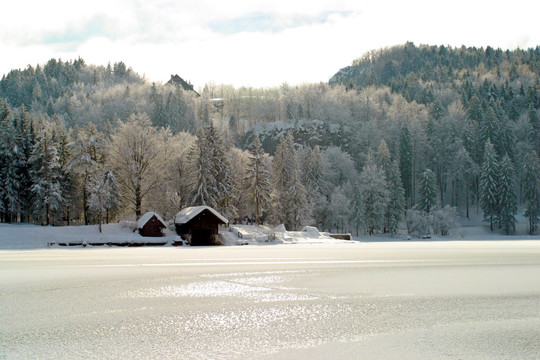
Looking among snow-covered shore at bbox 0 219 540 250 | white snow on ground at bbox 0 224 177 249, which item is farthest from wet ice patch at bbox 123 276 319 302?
white snow on ground at bbox 0 224 177 249

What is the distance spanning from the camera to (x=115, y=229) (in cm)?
4812

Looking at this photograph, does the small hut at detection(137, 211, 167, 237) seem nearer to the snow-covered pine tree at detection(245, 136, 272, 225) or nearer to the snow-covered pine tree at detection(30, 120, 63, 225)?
the snow-covered pine tree at detection(245, 136, 272, 225)

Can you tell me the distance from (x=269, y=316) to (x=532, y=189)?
295ft

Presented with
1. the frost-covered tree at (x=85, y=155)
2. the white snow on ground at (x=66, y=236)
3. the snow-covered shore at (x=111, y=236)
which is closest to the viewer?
the white snow on ground at (x=66, y=236)

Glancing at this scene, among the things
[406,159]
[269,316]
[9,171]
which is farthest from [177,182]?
[406,159]

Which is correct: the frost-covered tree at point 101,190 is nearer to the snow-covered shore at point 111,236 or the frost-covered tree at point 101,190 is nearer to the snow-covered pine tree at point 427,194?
the snow-covered shore at point 111,236

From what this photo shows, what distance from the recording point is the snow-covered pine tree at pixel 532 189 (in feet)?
254

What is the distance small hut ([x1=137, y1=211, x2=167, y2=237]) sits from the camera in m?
46.1

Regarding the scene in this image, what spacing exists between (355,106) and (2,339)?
498ft

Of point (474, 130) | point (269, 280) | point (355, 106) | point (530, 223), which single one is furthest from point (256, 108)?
point (269, 280)

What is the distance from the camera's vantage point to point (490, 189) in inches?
3211

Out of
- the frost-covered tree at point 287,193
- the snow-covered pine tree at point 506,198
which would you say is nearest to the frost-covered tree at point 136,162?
the frost-covered tree at point 287,193

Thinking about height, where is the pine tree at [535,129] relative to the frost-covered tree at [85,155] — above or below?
above

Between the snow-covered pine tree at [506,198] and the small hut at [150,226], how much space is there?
64.5 metres
